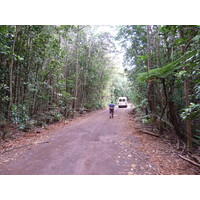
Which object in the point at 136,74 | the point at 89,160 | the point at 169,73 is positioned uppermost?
the point at 136,74

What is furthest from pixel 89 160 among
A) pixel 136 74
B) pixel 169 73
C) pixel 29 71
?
pixel 136 74

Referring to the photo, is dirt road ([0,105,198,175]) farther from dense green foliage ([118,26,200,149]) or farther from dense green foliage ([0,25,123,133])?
dense green foliage ([0,25,123,133])

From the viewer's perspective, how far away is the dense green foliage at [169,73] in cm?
325

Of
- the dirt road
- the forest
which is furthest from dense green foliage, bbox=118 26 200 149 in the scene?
the dirt road

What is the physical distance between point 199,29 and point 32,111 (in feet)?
27.9

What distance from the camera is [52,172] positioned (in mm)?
2520

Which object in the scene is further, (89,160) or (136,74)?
(136,74)

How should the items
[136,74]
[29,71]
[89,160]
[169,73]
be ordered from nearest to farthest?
[89,160] < [169,73] < [29,71] < [136,74]

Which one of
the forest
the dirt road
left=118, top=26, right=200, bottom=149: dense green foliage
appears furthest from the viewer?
the forest

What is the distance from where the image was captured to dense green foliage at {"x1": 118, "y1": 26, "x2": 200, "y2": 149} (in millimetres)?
3250

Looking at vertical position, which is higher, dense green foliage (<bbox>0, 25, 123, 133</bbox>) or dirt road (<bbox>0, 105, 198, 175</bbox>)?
dense green foliage (<bbox>0, 25, 123, 133</bbox>)

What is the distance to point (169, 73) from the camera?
3.62 metres

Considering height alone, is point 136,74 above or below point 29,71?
above

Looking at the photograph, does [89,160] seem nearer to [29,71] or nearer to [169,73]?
[169,73]
